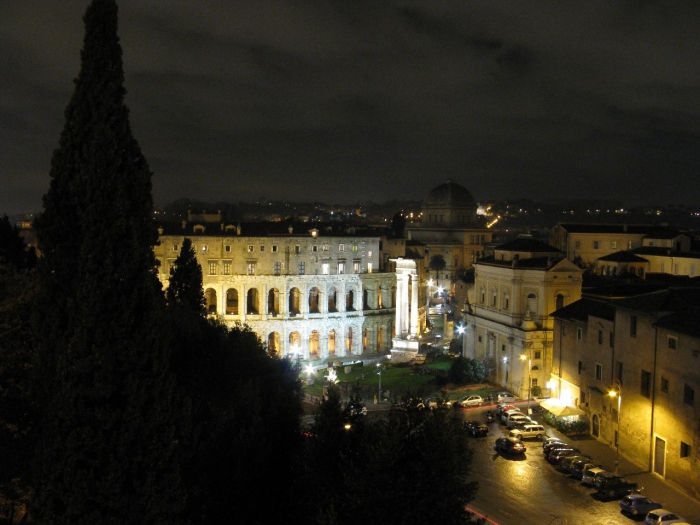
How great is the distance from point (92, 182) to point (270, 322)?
173 feet

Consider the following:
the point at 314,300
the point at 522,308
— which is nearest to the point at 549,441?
the point at 522,308

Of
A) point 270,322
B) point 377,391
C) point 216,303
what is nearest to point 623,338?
point 377,391

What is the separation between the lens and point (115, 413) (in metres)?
12.8

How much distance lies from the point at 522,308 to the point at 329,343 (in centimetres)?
2653

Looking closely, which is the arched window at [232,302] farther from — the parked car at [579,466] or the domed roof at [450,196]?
the parked car at [579,466]

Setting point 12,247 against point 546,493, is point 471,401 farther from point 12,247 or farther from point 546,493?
point 12,247

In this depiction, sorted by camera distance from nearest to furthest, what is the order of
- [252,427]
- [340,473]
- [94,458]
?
[94,458] → [340,473] → [252,427]

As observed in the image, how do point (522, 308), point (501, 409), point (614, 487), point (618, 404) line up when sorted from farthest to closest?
point (522, 308) → point (501, 409) → point (618, 404) → point (614, 487)

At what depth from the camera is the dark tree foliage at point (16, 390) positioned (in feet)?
49.7

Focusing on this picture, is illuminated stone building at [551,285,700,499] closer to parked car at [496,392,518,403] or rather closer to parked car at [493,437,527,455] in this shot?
parked car at [493,437,527,455]

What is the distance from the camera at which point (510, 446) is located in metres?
31.0

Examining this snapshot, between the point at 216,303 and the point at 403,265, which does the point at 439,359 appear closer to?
the point at 403,265

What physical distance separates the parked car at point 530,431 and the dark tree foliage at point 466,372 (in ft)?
40.2

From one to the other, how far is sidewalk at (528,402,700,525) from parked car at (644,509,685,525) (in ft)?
5.75
